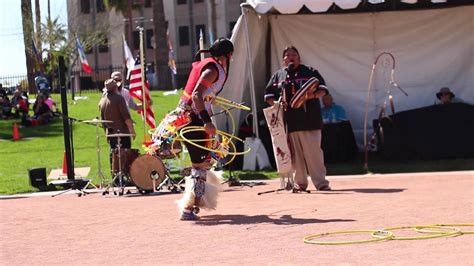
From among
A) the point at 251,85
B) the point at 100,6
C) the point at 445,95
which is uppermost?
the point at 100,6

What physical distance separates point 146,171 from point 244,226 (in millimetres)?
5093

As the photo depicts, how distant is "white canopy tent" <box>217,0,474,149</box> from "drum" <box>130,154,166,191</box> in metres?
4.08

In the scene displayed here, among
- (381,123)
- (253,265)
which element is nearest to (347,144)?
(381,123)

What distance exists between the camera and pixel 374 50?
19.1m

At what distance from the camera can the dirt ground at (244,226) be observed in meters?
8.00

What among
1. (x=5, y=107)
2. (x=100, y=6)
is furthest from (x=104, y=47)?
(x=5, y=107)

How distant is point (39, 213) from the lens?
12609mm

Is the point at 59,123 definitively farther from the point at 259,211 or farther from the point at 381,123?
the point at 259,211

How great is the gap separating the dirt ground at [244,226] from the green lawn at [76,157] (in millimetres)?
2123

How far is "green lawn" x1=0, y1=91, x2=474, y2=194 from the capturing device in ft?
55.8

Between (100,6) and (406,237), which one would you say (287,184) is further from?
(100,6)

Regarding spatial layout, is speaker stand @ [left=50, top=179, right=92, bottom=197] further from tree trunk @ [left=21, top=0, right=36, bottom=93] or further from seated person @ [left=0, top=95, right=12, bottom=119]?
tree trunk @ [left=21, top=0, right=36, bottom=93]

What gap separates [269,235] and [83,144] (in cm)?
1757

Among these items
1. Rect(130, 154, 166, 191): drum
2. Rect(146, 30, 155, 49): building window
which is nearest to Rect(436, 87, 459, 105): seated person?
Rect(130, 154, 166, 191): drum
